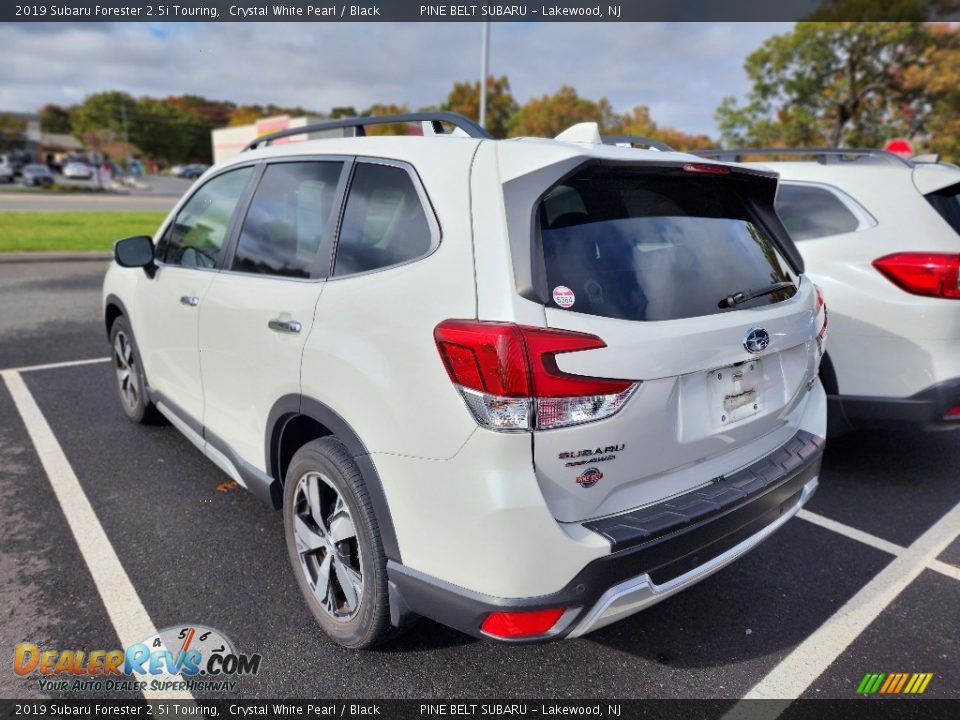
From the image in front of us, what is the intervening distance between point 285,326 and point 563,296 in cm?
114

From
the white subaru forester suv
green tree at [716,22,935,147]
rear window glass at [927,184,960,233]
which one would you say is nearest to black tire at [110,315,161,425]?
the white subaru forester suv

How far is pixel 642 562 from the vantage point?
1.90m

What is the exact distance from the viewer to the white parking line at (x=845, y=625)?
2.27 metres

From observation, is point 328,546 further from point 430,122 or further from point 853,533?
point 853,533

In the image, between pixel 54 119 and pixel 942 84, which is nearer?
pixel 942 84

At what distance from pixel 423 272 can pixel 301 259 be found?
80 centimetres

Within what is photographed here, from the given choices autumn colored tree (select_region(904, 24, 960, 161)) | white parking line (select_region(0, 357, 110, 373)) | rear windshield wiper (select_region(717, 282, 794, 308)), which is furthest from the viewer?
autumn colored tree (select_region(904, 24, 960, 161))

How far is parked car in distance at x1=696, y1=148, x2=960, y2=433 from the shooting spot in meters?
3.53

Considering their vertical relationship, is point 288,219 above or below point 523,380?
above

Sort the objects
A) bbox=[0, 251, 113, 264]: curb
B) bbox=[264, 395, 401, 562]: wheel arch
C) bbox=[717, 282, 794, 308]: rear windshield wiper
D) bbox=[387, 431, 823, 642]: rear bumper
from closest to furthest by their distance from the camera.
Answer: bbox=[387, 431, 823, 642]: rear bumper < bbox=[264, 395, 401, 562]: wheel arch < bbox=[717, 282, 794, 308]: rear windshield wiper < bbox=[0, 251, 113, 264]: curb

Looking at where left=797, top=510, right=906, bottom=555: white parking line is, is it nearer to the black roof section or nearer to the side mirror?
the black roof section

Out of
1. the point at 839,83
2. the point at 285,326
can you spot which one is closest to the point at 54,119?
the point at 839,83

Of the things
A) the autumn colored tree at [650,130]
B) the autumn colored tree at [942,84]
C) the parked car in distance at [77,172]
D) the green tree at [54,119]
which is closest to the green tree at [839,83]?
the autumn colored tree at [942,84]

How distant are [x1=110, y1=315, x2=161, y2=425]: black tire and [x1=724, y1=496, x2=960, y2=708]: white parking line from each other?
3.69 m
